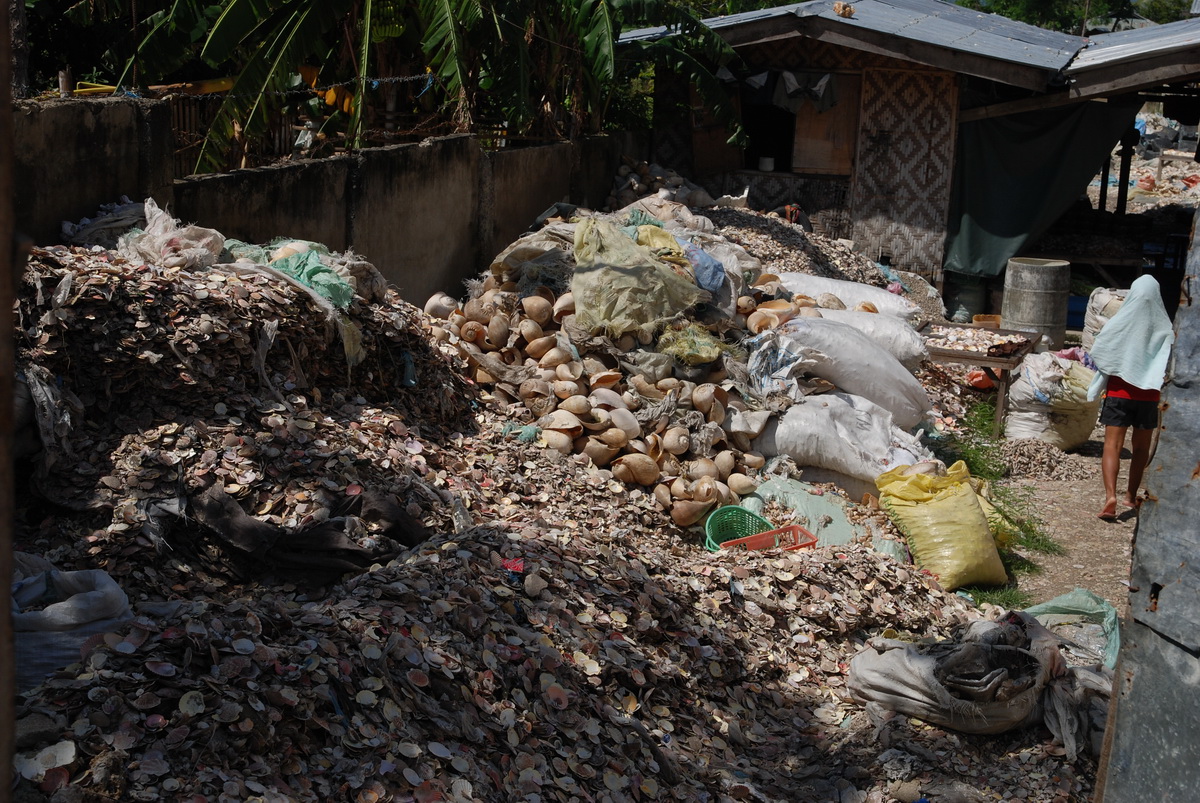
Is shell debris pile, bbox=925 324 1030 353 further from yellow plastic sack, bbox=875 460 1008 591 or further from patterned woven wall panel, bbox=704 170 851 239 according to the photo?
patterned woven wall panel, bbox=704 170 851 239

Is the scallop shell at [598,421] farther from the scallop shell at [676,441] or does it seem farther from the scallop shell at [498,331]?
the scallop shell at [498,331]

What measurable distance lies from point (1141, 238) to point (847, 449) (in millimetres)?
8641

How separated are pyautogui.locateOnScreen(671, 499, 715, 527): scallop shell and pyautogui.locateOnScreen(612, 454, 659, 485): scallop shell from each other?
0.23 m

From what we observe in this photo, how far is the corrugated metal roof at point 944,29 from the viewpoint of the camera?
1125cm

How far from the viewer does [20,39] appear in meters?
6.46

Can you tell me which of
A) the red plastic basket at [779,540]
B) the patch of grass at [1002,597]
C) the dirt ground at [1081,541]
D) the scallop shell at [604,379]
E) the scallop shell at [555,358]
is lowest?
the patch of grass at [1002,597]

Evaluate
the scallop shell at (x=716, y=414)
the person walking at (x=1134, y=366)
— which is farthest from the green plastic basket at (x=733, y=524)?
the person walking at (x=1134, y=366)

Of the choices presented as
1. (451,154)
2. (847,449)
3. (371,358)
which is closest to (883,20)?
(451,154)

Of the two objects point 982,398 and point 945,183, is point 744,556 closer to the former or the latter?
point 982,398

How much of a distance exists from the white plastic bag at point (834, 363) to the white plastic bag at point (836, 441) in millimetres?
252

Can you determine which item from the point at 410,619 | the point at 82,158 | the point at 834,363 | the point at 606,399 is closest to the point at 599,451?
the point at 606,399

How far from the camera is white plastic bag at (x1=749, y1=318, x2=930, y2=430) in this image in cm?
694

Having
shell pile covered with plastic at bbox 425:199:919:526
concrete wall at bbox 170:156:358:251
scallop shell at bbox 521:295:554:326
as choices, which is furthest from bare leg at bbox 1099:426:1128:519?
concrete wall at bbox 170:156:358:251

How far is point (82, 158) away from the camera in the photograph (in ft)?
16.6
